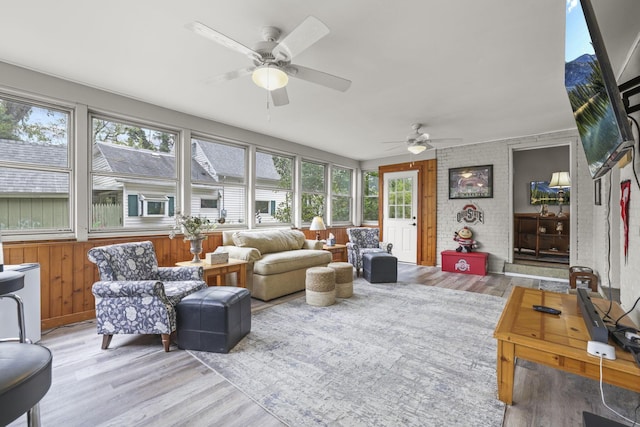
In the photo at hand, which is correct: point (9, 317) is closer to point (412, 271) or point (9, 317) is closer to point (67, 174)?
point (67, 174)

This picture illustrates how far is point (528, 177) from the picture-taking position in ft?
21.2

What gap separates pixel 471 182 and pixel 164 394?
5868 millimetres

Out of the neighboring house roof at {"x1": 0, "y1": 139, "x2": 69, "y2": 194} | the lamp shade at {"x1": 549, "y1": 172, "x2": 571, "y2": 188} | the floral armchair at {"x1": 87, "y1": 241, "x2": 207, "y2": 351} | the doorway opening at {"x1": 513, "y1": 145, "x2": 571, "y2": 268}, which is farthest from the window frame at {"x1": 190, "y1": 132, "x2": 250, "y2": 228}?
the lamp shade at {"x1": 549, "y1": 172, "x2": 571, "y2": 188}

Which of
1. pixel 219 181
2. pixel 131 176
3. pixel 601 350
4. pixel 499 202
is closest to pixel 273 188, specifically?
pixel 219 181

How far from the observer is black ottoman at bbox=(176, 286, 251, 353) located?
7.65 feet

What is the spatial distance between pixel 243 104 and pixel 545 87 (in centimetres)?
343

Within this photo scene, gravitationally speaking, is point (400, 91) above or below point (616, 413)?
above

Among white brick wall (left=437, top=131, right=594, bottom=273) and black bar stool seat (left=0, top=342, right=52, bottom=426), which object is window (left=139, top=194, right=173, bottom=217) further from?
white brick wall (left=437, top=131, right=594, bottom=273)

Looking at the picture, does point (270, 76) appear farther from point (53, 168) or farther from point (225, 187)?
point (225, 187)

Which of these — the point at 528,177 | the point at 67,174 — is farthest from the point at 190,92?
the point at 528,177

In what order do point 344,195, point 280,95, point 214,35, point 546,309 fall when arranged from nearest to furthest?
1. point 214,35
2. point 546,309
3. point 280,95
4. point 344,195

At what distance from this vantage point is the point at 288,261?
3.98 meters

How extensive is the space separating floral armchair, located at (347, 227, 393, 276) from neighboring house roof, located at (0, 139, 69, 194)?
4029 mm

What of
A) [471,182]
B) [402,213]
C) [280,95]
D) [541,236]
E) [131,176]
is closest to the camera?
[280,95]
